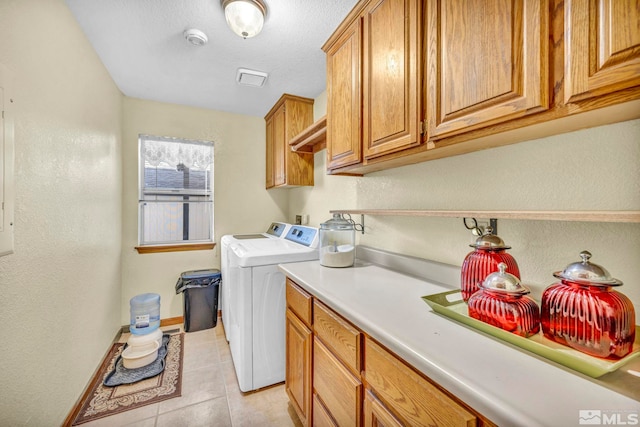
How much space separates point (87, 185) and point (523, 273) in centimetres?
255

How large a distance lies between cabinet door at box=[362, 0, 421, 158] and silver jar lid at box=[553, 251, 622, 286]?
0.64 m

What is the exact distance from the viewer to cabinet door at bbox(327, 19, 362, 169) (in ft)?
4.62

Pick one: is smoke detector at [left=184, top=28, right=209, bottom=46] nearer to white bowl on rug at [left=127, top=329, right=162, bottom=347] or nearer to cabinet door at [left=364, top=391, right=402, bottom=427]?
cabinet door at [left=364, top=391, right=402, bottom=427]

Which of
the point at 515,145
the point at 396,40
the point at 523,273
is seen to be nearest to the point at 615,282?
the point at 523,273

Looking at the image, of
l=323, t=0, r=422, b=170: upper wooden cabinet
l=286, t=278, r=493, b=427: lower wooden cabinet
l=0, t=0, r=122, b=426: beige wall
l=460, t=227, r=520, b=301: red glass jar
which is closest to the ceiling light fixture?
l=323, t=0, r=422, b=170: upper wooden cabinet

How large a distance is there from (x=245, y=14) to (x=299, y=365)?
1918 mm

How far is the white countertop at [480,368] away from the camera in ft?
1.57

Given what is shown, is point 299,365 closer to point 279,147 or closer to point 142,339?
point 142,339

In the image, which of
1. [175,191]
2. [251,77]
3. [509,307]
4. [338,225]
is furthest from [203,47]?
[509,307]

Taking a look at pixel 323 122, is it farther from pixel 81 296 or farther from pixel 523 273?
pixel 81 296

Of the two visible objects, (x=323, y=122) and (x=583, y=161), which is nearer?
(x=583, y=161)

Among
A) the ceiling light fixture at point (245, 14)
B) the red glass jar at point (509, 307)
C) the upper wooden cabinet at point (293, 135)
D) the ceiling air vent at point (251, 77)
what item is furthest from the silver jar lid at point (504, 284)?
the ceiling air vent at point (251, 77)

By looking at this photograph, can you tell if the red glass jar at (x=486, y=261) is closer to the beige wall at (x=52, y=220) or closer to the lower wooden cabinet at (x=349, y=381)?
the lower wooden cabinet at (x=349, y=381)

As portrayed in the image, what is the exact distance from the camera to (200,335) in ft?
8.72
